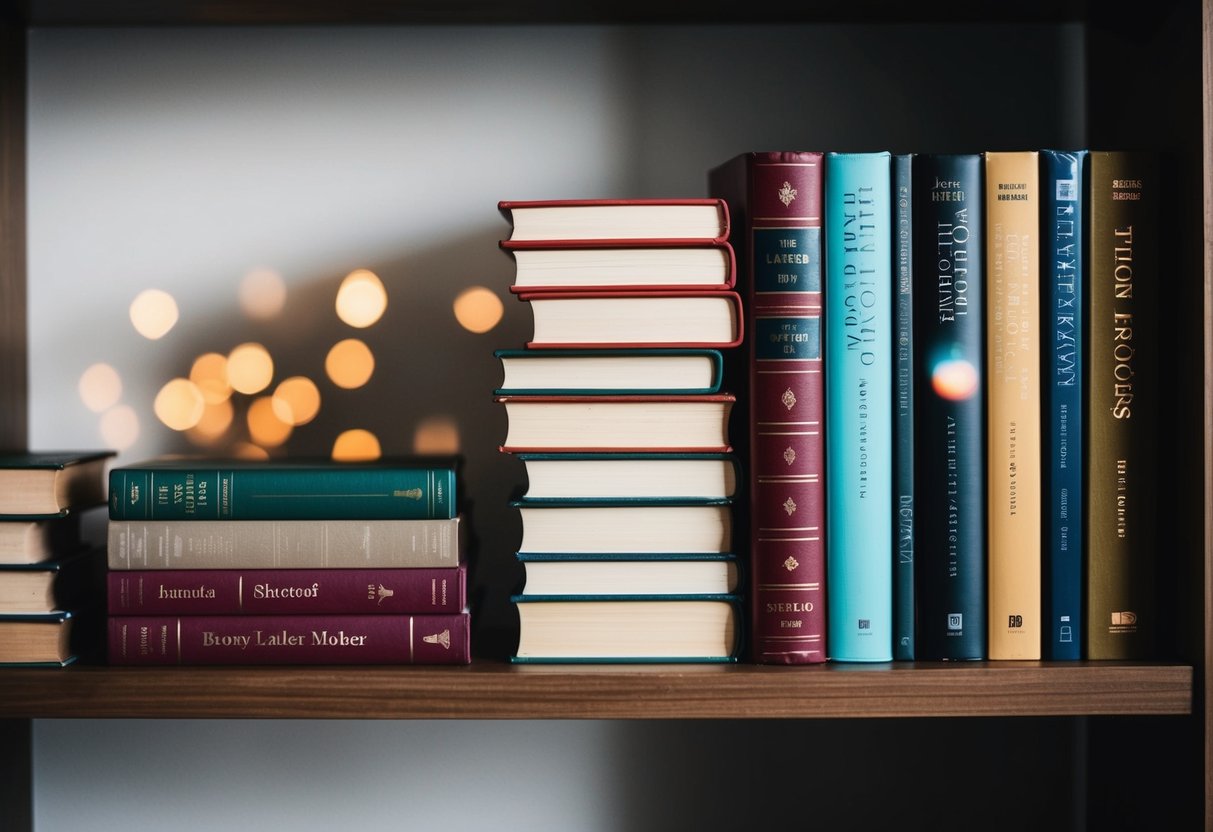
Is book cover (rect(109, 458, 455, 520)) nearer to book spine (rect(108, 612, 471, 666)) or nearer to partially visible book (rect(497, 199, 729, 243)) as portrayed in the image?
book spine (rect(108, 612, 471, 666))

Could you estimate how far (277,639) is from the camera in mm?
677

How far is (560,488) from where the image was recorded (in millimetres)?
677

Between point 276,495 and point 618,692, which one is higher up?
point 276,495

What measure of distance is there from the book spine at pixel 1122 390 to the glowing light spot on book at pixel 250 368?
2.17 feet

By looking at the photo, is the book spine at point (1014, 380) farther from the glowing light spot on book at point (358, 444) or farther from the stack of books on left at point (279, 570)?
the glowing light spot on book at point (358, 444)

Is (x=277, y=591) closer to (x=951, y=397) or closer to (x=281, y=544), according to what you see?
(x=281, y=544)

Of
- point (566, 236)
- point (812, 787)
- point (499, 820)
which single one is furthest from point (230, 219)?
point (812, 787)

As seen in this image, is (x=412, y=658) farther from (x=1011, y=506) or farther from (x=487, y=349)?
(x=1011, y=506)

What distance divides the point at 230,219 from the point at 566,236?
371 millimetres

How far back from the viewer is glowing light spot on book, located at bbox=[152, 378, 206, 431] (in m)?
0.88

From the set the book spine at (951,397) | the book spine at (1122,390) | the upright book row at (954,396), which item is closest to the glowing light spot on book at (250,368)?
the upright book row at (954,396)

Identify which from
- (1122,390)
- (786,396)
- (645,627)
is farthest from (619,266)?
(1122,390)

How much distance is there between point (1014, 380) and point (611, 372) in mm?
271

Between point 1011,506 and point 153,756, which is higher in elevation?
point 1011,506
